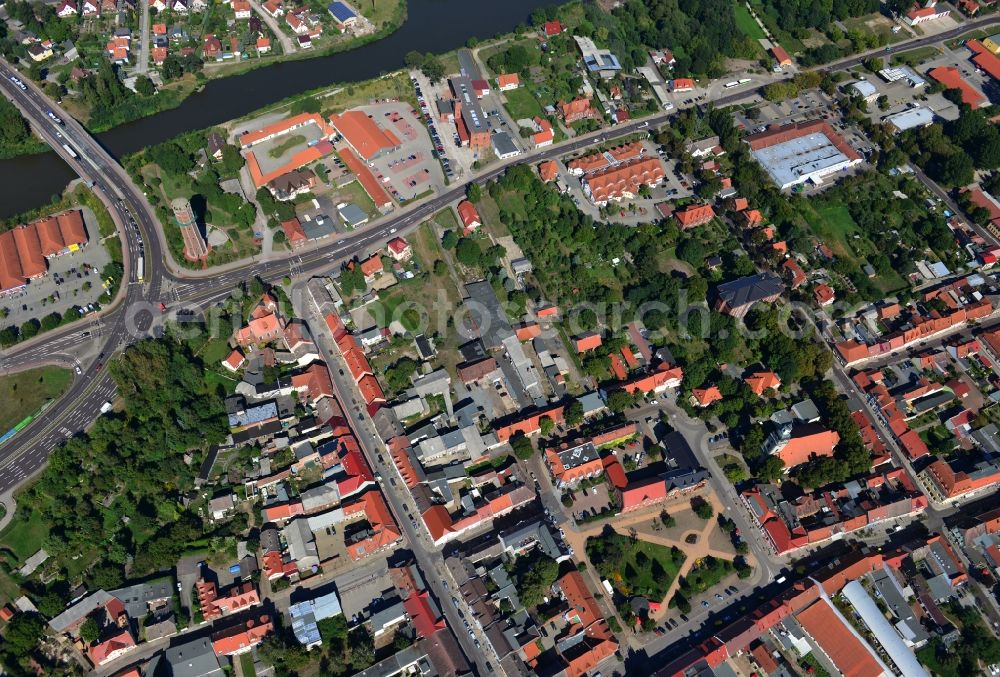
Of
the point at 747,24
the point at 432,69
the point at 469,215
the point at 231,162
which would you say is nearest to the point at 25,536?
the point at 231,162

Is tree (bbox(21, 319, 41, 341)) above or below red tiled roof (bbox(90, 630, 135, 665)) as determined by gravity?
above

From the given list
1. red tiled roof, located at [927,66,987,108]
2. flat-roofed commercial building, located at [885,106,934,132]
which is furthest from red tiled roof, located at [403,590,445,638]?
red tiled roof, located at [927,66,987,108]

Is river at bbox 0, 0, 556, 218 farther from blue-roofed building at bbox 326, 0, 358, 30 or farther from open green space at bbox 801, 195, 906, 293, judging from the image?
open green space at bbox 801, 195, 906, 293

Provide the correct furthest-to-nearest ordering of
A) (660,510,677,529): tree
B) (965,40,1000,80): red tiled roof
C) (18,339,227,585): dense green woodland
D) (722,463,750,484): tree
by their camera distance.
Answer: (965,40,1000,80): red tiled roof < (722,463,750,484): tree < (660,510,677,529): tree < (18,339,227,585): dense green woodland

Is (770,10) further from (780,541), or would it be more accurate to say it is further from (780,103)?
(780,541)

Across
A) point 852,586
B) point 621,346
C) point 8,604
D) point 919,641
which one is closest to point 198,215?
point 8,604
